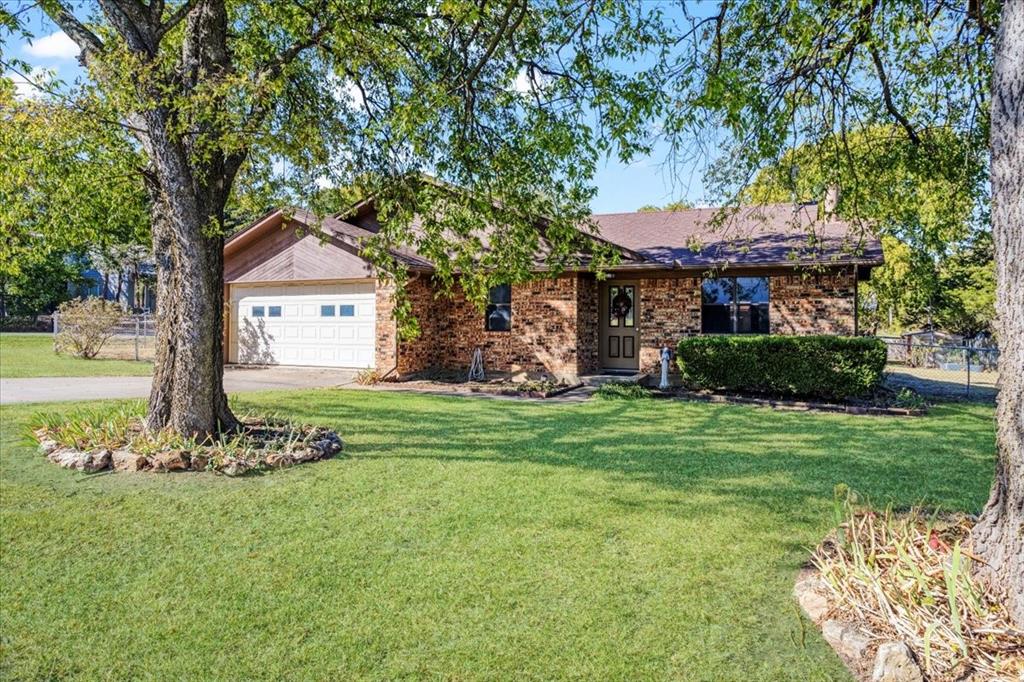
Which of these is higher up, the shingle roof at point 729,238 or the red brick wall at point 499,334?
the shingle roof at point 729,238

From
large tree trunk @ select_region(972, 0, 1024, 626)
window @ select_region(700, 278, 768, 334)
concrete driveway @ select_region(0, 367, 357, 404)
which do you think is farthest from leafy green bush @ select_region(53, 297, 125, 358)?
large tree trunk @ select_region(972, 0, 1024, 626)

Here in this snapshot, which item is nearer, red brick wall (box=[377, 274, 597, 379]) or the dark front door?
red brick wall (box=[377, 274, 597, 379])

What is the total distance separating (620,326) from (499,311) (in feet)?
10.3

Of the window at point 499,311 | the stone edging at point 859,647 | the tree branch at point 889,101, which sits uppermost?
the tree branch at point 889,101

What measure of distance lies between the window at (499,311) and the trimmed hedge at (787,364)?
183 inches

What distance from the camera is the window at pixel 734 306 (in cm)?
1372

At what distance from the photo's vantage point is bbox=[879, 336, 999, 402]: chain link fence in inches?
509

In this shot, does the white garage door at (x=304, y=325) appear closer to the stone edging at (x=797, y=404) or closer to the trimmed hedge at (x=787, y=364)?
the stone edging at (x=797, y=404)

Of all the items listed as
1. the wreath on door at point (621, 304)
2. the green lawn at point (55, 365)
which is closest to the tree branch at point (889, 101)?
the wreath on door at point (621, 304)

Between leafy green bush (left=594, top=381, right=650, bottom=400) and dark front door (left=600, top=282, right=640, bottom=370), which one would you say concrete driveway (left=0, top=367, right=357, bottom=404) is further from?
dark front door (left=600, top=282, right=640, bottom=370)

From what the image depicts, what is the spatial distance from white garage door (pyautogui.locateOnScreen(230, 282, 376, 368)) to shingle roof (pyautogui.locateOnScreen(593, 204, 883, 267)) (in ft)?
23.1

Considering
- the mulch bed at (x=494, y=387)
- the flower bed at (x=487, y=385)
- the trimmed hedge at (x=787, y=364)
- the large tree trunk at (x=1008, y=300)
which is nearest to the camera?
the large tree trunk at (x=1008, y=300)

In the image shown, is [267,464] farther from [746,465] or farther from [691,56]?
[691,56]

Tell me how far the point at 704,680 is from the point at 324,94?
868cm
